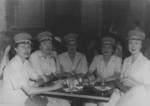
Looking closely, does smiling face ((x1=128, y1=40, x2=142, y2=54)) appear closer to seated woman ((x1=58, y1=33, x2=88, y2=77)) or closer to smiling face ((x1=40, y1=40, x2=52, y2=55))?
seated woman ((x1=58, y1=33, x2=88, y2=77))

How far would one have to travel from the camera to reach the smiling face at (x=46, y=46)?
9.53 ft

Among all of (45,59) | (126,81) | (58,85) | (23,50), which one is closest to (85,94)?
(58,85)

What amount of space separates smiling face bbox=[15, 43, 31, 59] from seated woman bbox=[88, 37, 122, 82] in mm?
752

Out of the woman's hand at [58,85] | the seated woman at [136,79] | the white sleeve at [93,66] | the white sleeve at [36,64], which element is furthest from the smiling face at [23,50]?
the seated woman at [136,79]

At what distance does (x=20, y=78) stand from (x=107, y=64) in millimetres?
999

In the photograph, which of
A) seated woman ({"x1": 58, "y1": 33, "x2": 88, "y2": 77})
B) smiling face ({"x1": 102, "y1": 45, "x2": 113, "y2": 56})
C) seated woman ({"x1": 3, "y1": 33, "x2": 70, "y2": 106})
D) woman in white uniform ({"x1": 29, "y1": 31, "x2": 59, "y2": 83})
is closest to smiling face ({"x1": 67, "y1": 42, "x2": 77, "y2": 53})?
seated woman ({"x1": 58, "y1": 33, "x2": 88, "y2": 77})

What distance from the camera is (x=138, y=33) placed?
110 inches

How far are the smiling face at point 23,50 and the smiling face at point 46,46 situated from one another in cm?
→ 16

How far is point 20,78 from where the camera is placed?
2748 millimetres

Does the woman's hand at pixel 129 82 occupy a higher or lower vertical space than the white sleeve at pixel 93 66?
lower

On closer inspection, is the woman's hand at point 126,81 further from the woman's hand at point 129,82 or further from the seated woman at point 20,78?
the seated woman at point 20,78

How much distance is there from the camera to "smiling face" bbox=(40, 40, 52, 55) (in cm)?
291

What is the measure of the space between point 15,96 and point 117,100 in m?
1.15

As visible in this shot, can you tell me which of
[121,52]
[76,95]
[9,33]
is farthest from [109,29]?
[9,33]
